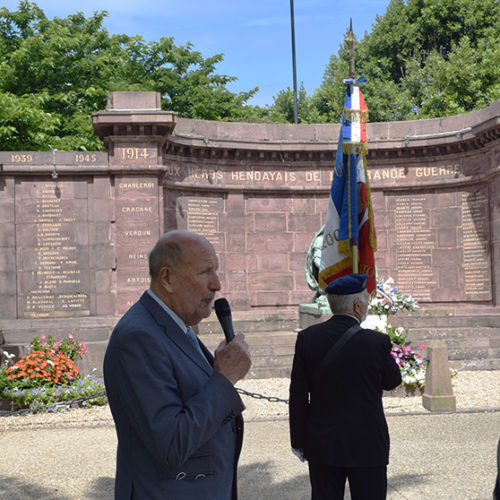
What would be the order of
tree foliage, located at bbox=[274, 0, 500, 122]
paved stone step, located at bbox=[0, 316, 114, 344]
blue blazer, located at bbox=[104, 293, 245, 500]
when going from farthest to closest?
tree foliage, located at bbox=[274, 0, 500, 122] → paved stone step, located at bbox=[0, 316, 114, 344] → blue blazer, located at bbox=[104, 293, 245, 500]

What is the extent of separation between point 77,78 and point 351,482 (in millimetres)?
26181

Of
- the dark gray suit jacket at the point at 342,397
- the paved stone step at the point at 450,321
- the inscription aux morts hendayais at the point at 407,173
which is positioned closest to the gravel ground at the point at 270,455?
the dark gray suit jacket at the point at 342,397

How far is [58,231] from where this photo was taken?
15.8 meters

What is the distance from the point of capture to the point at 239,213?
18.9m

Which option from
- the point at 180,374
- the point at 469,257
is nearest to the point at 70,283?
the point at 469,257

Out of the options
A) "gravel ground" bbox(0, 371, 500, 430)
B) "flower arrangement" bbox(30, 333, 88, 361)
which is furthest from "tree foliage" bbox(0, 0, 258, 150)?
"gravel ground" bbox(0, 371, 500, 430)

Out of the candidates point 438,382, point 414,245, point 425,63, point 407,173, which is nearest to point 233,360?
point 438,382

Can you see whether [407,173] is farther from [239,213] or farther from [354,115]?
[354,115]

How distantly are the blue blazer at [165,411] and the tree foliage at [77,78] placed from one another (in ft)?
66.0

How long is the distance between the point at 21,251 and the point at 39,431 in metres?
7.54

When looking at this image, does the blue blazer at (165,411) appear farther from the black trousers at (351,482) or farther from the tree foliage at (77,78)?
the tree foliage at (77,78)

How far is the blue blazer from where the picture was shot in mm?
2277

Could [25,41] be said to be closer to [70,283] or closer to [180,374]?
[70,283]

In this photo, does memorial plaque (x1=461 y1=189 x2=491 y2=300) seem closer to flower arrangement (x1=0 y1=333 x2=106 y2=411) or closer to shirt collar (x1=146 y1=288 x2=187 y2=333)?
flower arrangement (x1=0 y1=333 x2=106 y2=411)
